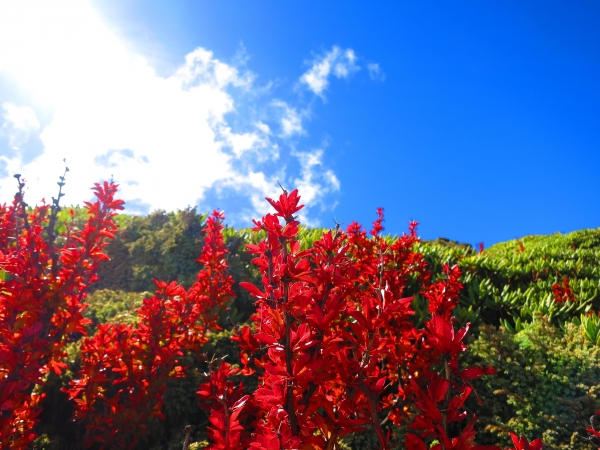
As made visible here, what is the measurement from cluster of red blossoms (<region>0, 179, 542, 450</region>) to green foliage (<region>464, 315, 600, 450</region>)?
0.34m

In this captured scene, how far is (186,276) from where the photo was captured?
30.7 ft

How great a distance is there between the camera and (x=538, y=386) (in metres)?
3.94

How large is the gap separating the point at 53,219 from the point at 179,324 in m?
1.74

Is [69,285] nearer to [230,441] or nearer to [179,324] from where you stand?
[179,324]

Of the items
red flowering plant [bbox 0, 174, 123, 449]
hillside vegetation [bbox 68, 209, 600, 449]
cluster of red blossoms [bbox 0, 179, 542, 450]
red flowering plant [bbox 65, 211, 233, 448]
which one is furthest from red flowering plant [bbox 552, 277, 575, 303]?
red flowering plant [bbox 0, 174, 123, 449]

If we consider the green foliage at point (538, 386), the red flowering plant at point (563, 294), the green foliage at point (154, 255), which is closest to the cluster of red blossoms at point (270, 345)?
the green foliage at point (538, 386)

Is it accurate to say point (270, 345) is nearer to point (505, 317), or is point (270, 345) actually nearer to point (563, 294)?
point (505, 317)

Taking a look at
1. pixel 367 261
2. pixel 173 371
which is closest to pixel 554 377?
pixel 367 261

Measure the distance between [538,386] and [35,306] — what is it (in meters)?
4.35

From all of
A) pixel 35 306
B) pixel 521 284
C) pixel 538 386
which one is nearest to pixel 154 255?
pixel 35 306

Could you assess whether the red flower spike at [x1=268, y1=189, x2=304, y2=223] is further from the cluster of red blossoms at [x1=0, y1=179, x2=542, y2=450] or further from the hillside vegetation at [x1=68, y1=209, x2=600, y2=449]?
the hillside vegetation at [x1=68, y1=209, x2=600, y2=449]

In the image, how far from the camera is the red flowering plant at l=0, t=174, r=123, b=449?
3.25 meters

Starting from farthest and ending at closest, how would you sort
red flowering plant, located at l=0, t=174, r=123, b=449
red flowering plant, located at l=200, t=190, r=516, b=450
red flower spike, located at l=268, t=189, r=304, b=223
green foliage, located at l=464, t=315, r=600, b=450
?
green foliage, located at l=464, t=315, r=600, b=450 → red flowering plant, located at l=0, t=174, r=123, b=449 → red flower spike, located at l=268, t=189, r=304, b=223 → red flowering plant, located at l=200, t=190, r=516, b=450

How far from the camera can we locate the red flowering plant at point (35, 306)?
3.25 meters
